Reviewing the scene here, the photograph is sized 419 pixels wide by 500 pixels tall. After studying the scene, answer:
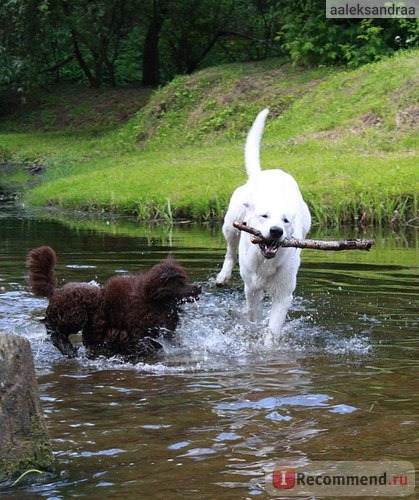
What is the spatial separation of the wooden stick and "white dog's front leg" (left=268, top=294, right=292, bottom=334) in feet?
2.38

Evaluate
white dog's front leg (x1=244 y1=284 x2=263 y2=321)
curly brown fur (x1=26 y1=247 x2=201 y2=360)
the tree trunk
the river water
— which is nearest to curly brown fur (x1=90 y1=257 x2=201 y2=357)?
curly brown fur (x1=26 y1=247 x2=201 y2=360)

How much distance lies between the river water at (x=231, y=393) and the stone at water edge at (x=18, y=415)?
3.4 inches

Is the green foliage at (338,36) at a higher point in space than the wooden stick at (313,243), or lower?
higher

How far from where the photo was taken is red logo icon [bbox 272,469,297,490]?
173 inches

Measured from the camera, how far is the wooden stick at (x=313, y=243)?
6844mm

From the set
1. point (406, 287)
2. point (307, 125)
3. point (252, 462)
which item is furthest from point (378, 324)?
point (307, 125)

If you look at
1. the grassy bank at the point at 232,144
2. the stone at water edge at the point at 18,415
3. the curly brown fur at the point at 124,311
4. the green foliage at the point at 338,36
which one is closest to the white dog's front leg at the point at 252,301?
the curly brown fur at the point at 124,311

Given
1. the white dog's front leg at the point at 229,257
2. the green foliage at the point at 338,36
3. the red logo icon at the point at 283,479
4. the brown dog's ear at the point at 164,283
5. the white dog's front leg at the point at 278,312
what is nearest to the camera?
the red logo icon at the point at 283,479

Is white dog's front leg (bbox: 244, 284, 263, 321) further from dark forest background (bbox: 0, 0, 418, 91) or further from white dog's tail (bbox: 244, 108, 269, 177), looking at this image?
dark forest background (bbox: 0, 0, 418, 91)

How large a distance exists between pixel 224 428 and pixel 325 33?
944 inches

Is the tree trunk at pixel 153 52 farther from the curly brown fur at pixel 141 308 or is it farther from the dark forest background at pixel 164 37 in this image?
the curly brown fur at pixel 141 308

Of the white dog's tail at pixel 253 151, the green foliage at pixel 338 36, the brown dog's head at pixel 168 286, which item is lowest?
the brown dog's head at pixel 168 286

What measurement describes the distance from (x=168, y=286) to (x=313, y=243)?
1105mm

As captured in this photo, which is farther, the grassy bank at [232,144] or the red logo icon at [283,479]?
the grassy bank at [232,144]
